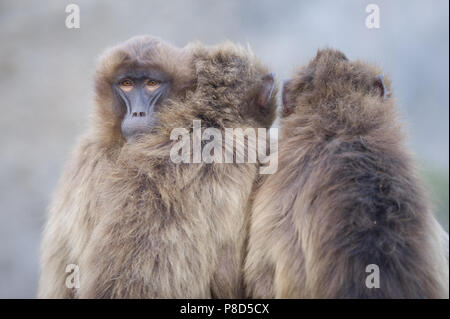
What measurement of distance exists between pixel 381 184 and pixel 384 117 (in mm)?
669

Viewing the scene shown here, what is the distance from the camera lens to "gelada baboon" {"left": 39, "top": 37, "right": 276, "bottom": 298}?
3.58 m

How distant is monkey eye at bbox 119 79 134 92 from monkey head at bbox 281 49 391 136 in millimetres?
1220

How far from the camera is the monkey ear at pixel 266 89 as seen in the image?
14.5 ft

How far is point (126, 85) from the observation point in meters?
4.58

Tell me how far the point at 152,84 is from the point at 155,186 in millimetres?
1052

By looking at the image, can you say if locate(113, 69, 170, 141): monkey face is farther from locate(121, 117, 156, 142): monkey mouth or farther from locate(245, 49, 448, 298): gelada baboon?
locate(245, 49, 448, 298): gelada baboon

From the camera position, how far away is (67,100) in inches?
438

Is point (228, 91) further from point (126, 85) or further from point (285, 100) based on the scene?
point (126, 85)

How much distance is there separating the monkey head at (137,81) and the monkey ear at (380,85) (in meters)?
1.40

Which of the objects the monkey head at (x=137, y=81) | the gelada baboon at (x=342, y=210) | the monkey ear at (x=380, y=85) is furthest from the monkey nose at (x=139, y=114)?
the monkey ear at (x=380, y=85)

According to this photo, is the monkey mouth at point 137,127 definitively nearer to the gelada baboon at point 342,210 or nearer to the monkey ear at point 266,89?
the monkey ear at point 266,89

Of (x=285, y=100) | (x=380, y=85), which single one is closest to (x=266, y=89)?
(x=285, y=100)
